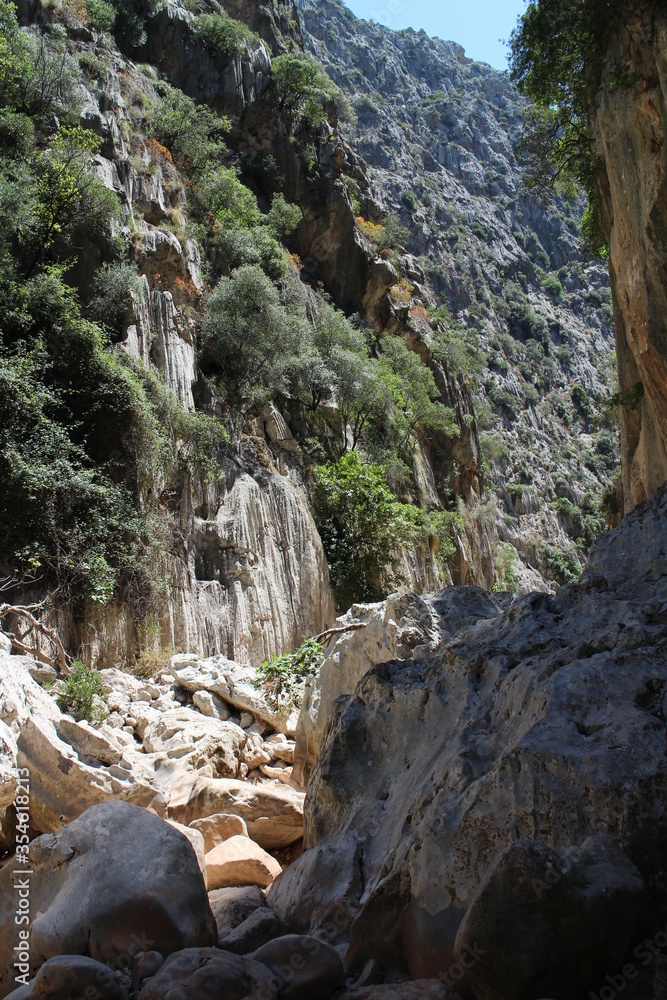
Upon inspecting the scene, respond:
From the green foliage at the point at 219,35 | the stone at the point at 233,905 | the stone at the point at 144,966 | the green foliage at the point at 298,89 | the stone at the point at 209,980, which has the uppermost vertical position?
the green foliage at the point at 219,35

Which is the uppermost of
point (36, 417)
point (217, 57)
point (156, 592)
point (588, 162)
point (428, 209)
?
point (428, 209)

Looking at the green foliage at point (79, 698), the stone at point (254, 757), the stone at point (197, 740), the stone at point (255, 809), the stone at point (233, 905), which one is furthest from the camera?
the stone at point (254, 757)

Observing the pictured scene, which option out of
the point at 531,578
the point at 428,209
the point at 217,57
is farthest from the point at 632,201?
the point at 428,209

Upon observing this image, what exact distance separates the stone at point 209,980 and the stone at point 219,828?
3170 mm

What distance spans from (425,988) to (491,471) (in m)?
47.4

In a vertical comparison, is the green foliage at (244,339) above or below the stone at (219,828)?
above

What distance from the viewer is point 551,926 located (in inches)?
95.7

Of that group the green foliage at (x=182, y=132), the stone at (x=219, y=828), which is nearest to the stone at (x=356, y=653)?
the stone at (x=219, y=828)

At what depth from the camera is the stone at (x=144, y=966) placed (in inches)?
120

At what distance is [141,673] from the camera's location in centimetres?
1168

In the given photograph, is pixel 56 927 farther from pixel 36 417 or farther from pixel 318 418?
pixel 318 418

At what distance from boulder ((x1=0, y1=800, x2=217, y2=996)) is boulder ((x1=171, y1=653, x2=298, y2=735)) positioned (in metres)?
5.80

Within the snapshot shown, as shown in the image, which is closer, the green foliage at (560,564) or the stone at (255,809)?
the stone at (255,809)

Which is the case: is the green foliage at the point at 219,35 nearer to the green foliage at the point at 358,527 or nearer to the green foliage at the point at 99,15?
the green foliage at the point at 99,15
